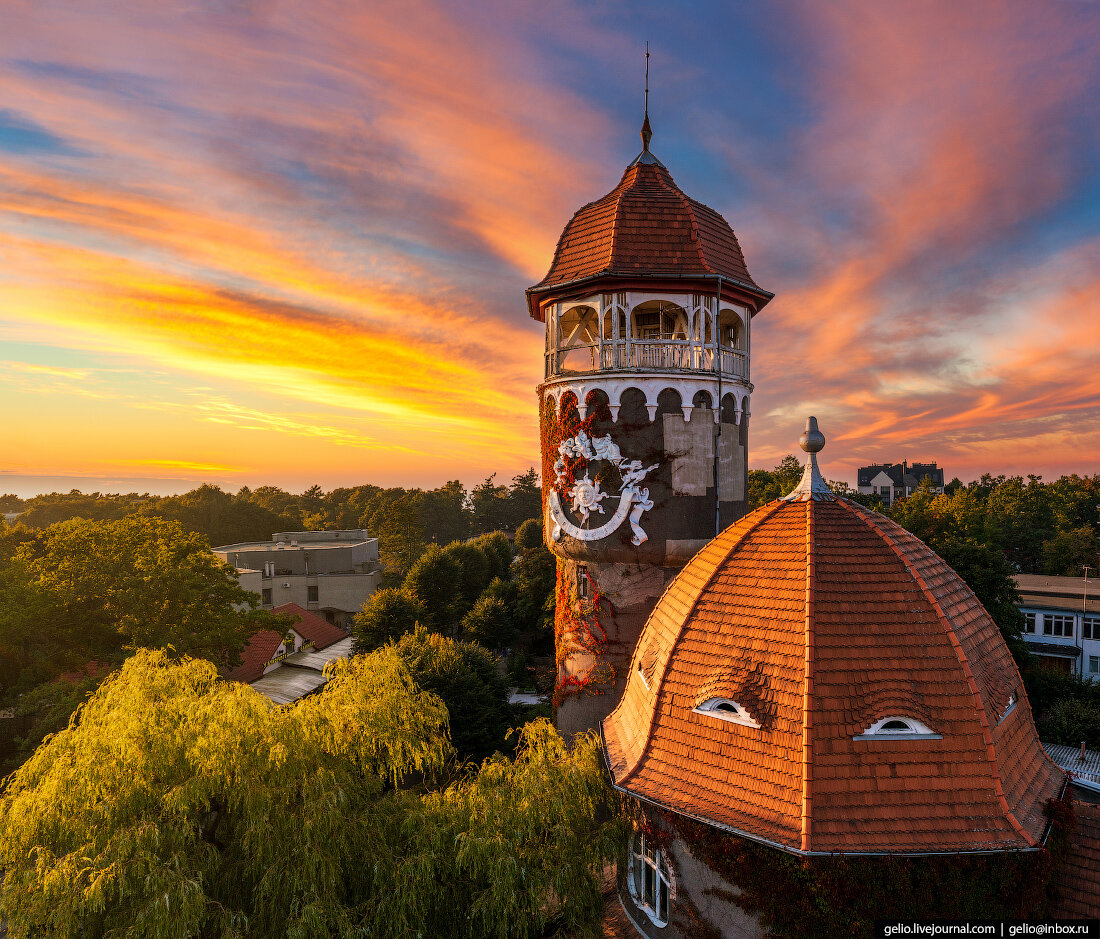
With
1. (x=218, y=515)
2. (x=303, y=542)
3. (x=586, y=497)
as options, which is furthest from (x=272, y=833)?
(x=218, y=515)

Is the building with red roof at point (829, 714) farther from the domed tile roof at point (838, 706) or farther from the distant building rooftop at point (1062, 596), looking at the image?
the distant building rooftop at point (1062, 596)

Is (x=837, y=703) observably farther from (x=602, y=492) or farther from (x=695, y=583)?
(x=602, y=492)

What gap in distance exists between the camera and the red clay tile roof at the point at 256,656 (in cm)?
3198

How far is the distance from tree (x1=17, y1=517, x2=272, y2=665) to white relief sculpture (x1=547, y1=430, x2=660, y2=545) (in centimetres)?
1640

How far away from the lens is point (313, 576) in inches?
1957

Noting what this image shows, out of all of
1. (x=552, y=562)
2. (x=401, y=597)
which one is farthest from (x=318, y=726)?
(x=552, y=562)

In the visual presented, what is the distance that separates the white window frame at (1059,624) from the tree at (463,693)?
37.7m

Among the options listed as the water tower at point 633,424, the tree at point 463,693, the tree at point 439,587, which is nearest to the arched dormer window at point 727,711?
the water tower at point 633,424

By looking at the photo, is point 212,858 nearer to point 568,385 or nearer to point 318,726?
point 318,726

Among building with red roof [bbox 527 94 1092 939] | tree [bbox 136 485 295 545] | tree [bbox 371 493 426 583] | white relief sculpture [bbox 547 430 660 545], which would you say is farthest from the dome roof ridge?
tree [bbox 136 485 295 545]

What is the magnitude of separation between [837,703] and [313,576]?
47.5 meters

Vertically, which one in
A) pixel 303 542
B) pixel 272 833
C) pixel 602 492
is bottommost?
pixel 272 833

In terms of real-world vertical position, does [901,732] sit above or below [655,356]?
below

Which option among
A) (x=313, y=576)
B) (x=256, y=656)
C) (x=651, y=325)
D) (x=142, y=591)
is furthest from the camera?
(x=313, y=576)
